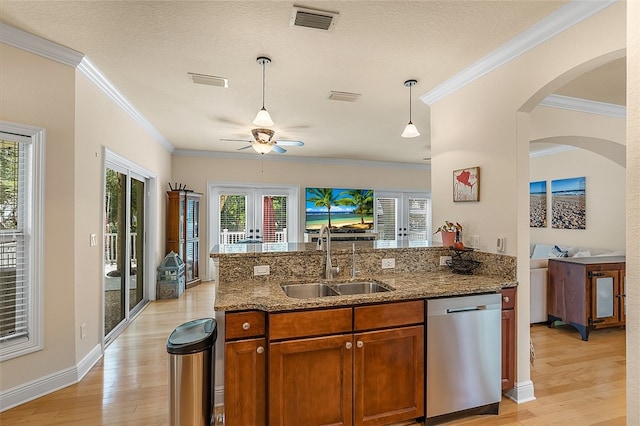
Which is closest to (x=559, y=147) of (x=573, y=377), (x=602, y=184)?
(x=602, y=184)

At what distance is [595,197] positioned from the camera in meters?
5.14

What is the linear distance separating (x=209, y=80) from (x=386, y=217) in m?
5.90

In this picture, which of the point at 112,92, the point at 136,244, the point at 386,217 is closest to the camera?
the point at 112,92

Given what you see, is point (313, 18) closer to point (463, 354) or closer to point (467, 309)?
point (467, 309)

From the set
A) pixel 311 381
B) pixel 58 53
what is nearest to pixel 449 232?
pixel 311 381

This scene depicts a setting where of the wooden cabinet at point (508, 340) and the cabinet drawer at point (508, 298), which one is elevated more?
the cabinet drawer at point (508, 298)

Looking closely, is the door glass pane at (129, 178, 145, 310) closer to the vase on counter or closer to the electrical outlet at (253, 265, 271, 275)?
the electrical outlet at (253, 265, 271, 275)

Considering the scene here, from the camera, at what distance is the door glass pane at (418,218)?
8.30m

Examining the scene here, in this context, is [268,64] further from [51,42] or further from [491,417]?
[491,417]

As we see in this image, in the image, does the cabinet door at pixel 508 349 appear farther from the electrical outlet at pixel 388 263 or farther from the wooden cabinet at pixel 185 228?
the wooden cabinet at pixel 185 228

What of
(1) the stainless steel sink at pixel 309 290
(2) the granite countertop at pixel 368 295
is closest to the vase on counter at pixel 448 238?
(2) the granite countertop at pixel 368 295

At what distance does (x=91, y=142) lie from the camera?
9.75ft

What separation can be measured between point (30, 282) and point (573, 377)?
4.61m

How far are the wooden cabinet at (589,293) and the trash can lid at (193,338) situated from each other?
161 inches
